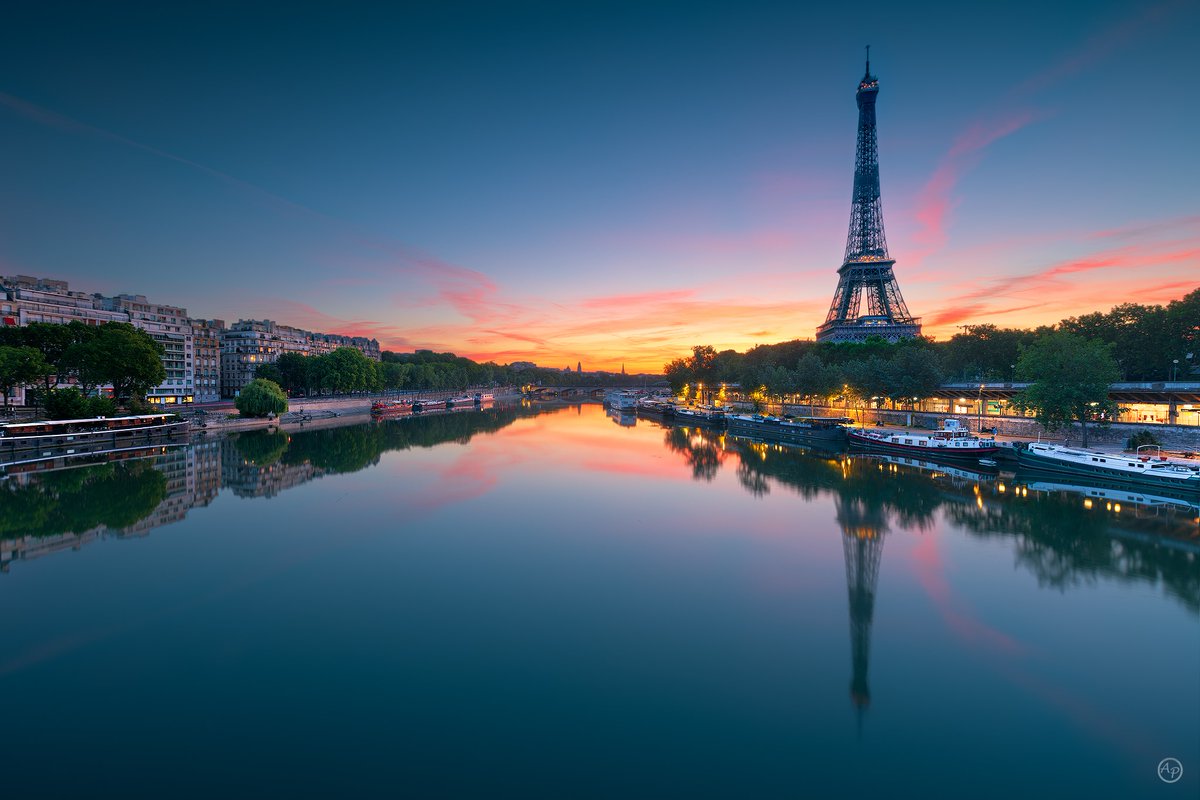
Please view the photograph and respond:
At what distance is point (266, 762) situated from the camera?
24.6 feet

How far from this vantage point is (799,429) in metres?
48.7

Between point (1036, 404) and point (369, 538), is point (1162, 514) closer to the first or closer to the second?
point (1036, 404)

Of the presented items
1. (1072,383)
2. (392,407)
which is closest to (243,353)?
(392,407)

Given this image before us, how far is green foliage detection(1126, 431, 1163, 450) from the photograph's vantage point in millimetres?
31578

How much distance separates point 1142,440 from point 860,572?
29518mm

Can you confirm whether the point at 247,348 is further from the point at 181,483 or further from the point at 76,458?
the point at 181,483

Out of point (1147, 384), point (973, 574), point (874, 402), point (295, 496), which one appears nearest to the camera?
point (973, 574)

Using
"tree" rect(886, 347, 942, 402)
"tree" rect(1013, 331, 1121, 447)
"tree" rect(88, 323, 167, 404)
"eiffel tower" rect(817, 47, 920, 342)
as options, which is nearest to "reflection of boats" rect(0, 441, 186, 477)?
"tree" rect(88, 323, 167, 404)

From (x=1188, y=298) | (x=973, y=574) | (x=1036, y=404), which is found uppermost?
A: (x=1188, y=298)

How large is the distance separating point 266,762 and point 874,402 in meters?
63.8

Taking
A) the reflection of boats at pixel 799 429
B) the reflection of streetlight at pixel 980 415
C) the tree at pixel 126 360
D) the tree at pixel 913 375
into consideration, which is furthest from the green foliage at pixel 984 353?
the tree at pixel 126 360

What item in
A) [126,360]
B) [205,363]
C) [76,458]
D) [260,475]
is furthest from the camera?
[205,363]

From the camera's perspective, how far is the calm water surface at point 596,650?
752cm

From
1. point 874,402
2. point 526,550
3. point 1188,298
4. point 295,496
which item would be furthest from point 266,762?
point 874,402
